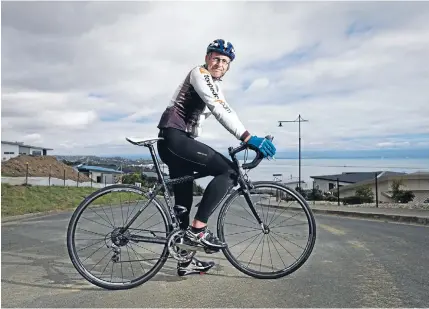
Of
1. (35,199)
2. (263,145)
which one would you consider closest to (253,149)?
(263,145)

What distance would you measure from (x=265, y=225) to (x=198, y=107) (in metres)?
1.33

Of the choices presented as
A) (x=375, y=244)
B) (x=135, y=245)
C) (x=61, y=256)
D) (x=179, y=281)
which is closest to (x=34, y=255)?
(x=61, y=256)

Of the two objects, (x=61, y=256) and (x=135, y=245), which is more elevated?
(x=135, y=245)

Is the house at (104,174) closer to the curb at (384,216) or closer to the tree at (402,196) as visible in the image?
→ the curb at (384,216)

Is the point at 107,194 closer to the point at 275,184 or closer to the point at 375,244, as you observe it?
the point at 275,184

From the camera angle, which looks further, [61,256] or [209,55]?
[61,256]

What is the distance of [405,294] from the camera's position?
11.8ft

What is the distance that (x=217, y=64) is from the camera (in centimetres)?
379

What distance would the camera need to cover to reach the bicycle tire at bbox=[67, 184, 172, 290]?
3828 mm

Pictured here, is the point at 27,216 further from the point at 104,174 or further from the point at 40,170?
the point at 40,170

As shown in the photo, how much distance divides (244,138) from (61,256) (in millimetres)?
3212

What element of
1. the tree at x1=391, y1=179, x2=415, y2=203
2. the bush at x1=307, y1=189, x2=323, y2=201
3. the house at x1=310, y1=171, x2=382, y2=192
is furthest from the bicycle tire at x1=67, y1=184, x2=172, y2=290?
the house at x1=310, y1=171, x2=382, y2=192

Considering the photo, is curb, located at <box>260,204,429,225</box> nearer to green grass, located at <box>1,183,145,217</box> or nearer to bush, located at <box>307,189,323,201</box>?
bush, located at <box>307,189,323,201</box>

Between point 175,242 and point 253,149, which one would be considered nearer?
point 253,149
